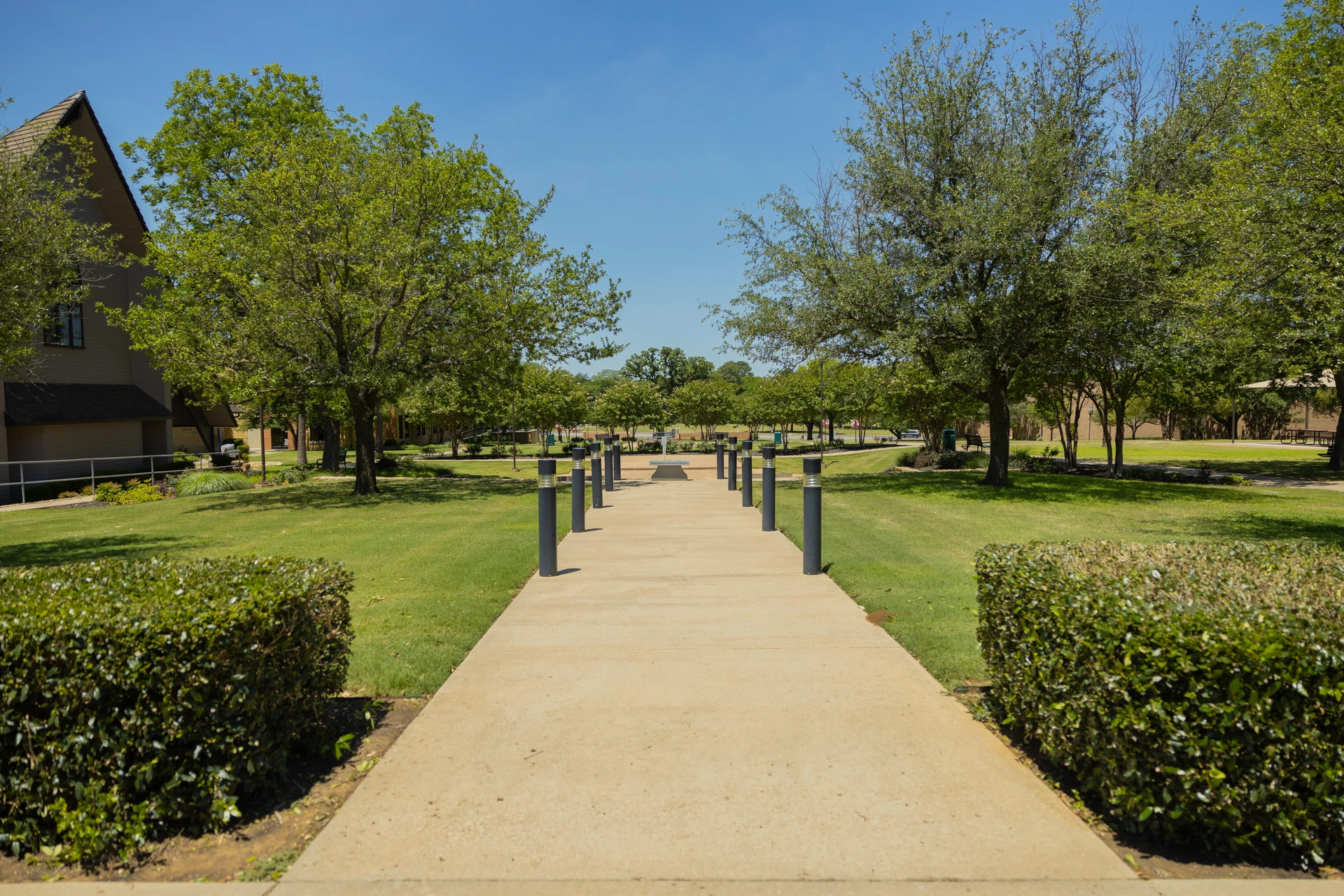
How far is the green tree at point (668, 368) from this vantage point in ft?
363

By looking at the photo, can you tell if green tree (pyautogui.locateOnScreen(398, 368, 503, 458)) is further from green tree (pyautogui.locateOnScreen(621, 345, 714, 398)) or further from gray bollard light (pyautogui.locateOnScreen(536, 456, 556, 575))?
green tree (pyautogui.locateOnScreen(621, 345, 714, 398))

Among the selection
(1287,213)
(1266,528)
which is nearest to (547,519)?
(1287,213)

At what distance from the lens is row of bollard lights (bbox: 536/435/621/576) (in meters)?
8.40

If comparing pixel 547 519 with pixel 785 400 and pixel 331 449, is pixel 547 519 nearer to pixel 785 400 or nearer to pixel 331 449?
pixel 331 449

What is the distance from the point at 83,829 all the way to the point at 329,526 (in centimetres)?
1115

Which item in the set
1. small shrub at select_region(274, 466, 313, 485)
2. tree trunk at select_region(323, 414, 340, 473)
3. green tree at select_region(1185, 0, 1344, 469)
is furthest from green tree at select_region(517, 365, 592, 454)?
green tree at select_region(1185, 0, 1344, 469)

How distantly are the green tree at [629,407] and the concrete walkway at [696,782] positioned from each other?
47.3 metres

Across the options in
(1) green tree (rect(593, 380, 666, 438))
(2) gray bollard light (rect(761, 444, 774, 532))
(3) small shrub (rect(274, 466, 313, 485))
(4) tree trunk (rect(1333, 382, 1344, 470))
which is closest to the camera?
(2) gray bollard light (rect(761, 444, 774, 532))

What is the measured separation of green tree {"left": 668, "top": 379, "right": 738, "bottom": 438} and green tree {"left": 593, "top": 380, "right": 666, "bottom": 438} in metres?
2.30

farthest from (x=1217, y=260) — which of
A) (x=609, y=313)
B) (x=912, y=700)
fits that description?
(x=609, y=313)

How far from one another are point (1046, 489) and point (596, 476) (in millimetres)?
11173

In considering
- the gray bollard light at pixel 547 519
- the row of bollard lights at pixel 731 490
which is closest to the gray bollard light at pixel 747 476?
the row of bollard lights at pixel 731 490

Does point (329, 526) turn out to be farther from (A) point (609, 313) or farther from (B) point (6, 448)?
(B) point (6, 448)

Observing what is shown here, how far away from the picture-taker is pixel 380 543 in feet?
37.0
